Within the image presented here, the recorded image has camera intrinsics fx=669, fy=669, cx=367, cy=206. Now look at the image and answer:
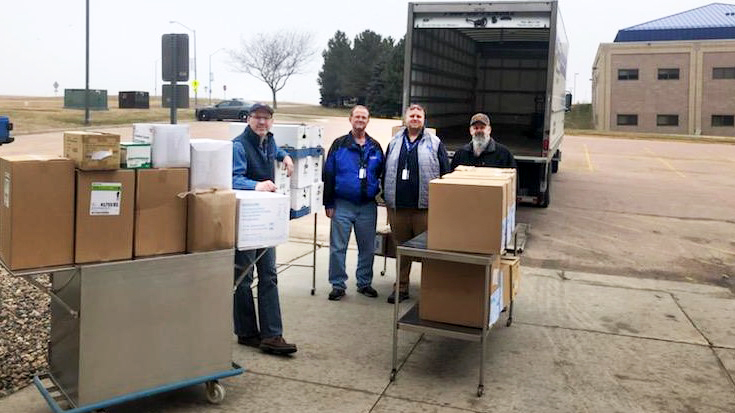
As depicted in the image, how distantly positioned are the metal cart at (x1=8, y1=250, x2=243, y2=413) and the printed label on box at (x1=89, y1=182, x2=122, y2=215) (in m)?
0.28

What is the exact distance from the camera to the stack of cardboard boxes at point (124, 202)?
328 cm

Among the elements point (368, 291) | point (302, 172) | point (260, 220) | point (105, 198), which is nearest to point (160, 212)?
point (105, 198)

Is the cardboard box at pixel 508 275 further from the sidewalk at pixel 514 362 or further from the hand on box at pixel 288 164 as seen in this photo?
the hand on box at pixel 288 164

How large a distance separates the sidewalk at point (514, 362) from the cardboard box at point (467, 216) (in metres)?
0.95

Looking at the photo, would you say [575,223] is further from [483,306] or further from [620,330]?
[483,306]

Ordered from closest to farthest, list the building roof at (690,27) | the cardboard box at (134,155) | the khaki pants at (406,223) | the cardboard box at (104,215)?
the cardboard box at (104,215), the cardboard box at (134,155), the khaki pants at (406,223), the building roof at (690,27)

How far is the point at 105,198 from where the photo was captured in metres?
3.45

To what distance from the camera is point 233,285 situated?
3.98m

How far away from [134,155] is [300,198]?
7.71ft

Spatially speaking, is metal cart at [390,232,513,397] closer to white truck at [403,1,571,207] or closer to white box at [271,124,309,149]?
white box at [271,124,309,149]

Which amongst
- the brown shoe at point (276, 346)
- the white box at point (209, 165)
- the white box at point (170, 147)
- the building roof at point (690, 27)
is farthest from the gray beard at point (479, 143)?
the building roof at point (690, 27)

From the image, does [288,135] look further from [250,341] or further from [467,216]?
[467,216]

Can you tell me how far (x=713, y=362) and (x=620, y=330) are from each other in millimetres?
800

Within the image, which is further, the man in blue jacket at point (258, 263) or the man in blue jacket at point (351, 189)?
the man in blue jacket at point (351, 189)
